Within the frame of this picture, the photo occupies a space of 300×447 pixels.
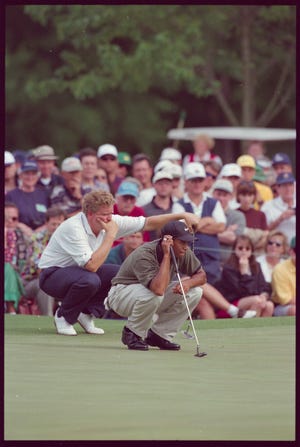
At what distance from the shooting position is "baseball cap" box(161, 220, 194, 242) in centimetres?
1188

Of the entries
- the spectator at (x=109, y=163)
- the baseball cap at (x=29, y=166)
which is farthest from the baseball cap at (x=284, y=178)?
the baseball cap at (x=29, y=166)

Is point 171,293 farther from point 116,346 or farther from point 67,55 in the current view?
point 67,55

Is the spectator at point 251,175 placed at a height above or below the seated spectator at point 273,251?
above

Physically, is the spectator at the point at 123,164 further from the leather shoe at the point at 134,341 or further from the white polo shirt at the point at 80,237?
the leather shoe at the point at 134,341

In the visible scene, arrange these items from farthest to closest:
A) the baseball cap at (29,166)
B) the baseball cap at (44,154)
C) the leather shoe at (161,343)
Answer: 1. the baseball cap at (44,154)
2. the baseball cap at (29,166)
3. the leather shoe at (161,343)

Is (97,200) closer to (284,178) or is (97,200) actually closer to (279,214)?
(279,214)

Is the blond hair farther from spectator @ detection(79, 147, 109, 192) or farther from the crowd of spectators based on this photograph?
spectator @ detection(79, 147, 109, 192)

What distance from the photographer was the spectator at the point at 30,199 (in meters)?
16.9

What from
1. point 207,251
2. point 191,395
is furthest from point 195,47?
point 191,395

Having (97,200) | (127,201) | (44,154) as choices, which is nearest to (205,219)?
(127,201)

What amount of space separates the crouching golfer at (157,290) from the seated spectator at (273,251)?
4.30m

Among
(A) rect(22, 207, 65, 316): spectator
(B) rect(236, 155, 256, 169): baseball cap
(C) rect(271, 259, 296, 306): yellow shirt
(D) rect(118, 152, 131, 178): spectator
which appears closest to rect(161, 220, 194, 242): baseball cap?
(A) rect(22, 207, 65, 316): spectator

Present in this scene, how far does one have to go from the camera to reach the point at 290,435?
27.9ft

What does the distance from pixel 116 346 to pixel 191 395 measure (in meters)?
2.81
